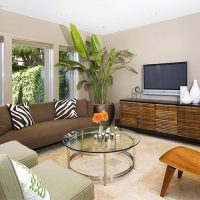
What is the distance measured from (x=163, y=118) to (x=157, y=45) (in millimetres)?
1631

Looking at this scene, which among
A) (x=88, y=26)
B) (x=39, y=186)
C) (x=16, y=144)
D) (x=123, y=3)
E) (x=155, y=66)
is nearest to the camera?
(x=39, y=186)

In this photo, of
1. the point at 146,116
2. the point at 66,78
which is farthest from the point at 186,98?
the point at 66,78

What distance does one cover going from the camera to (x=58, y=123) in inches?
134

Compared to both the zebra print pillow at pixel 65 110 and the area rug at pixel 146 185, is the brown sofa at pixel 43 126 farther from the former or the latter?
the area rug at pixel 146 185

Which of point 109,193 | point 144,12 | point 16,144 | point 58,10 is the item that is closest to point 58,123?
point 16,144

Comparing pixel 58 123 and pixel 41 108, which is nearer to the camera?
pixel 58 123

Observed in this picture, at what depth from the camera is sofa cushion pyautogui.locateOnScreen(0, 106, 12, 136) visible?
111 inches

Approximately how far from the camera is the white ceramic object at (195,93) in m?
3.66

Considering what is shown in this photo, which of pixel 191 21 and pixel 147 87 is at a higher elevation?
pixel 191 21

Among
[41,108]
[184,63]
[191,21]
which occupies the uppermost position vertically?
[191,21]

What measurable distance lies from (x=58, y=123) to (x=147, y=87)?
2.21 metres

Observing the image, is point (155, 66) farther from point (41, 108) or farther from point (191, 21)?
point (41, 108)

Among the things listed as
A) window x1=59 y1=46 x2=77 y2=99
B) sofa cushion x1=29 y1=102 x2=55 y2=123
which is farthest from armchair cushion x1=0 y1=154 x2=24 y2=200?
window x1=59 y1=46 x2=77 y2=99

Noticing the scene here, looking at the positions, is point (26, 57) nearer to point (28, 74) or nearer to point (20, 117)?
point (28, 74)
